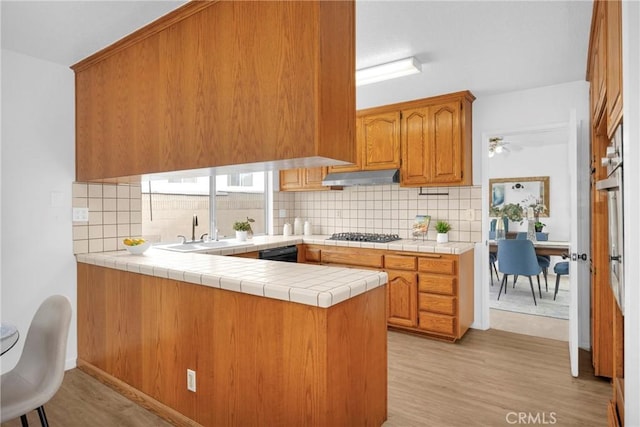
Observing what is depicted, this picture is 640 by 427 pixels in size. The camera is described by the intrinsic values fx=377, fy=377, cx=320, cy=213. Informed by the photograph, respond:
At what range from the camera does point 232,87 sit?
76.3 inches

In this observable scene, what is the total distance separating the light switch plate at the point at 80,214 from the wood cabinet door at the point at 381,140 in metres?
2.66

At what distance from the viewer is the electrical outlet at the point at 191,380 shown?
208cm

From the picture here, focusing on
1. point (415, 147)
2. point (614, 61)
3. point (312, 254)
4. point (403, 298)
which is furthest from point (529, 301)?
point (614, 61)

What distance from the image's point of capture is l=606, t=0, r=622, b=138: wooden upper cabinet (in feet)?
4.67

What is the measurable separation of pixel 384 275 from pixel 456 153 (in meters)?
2.03

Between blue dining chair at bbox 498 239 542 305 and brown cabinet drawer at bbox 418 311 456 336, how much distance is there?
180 centimetres

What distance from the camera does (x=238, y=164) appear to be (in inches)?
77.3

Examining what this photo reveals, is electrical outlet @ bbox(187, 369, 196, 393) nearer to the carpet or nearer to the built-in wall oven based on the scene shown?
the built-in wall oven

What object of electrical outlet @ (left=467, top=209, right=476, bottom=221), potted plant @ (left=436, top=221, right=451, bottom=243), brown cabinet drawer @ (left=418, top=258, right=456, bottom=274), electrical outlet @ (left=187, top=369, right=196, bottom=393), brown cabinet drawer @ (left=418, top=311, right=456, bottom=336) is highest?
electrical outlet @ (left=467, top=209, right=476, bottom=221)

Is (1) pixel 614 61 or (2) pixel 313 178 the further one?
(2) pixel 313 178

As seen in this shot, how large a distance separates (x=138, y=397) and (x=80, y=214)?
57.2 inches

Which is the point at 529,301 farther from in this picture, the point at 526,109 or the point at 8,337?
the point at 8,337

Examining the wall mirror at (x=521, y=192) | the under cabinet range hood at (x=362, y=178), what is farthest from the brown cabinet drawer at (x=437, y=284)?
the wall mirror at (x=521, y=192)
